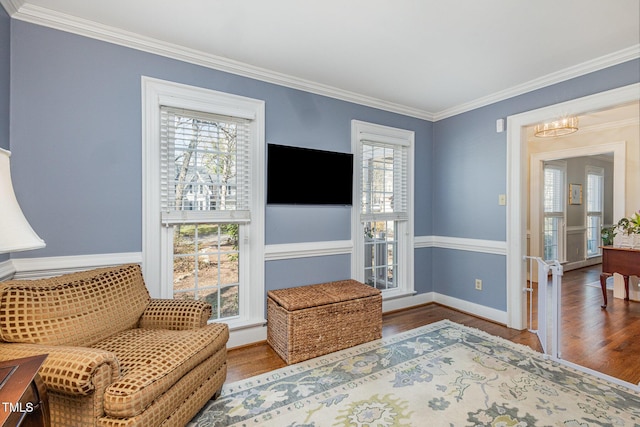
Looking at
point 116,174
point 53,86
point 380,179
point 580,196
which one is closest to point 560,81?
point 380,179

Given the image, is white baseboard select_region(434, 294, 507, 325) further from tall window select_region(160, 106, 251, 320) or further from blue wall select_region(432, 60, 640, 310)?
tall window select_region(160, 106, 251, 320)

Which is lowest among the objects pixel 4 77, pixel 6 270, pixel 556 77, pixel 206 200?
pixel 6 270

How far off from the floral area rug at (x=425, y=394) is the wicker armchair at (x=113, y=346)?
0.35 meters

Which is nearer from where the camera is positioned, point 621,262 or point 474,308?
point 474,308

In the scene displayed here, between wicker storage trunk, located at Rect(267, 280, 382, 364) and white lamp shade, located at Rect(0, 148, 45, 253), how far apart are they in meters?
1.74

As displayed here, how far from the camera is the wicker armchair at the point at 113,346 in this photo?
1328 millimetres

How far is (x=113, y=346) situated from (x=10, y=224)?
98 cm

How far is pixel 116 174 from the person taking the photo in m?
2.29

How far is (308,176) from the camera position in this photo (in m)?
3.08

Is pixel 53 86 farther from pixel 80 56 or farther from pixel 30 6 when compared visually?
pixel 30 6

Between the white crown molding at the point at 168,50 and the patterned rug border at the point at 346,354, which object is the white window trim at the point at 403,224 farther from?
the patterned rug border at the point at 346,354

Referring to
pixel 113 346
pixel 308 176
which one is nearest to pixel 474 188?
pixel 308 176

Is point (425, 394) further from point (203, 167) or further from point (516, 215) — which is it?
point (203, 167)

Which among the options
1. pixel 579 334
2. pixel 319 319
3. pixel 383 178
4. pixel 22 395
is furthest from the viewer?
pixel 383 178
